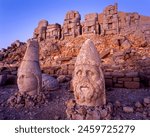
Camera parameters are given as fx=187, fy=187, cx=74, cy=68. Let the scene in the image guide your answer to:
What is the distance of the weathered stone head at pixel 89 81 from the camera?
4.62 metres

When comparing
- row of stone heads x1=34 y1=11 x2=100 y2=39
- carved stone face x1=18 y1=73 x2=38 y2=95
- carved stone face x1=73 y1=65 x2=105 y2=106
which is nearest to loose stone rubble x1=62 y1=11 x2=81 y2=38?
row of stone heads x1=34 y1=11 x2=100 y2=39

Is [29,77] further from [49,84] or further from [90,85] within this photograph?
[90,85]

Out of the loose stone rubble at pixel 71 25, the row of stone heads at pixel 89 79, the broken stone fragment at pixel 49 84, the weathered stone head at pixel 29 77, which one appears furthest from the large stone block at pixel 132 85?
the loose stone rubble at pixel 71 25

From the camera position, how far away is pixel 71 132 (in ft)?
10.9

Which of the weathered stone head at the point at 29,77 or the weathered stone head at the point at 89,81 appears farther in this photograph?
the weathered stone head at the point at 29,77

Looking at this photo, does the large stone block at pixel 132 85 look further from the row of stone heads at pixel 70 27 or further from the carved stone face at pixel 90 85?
the row of stone heads at pixel 70 27

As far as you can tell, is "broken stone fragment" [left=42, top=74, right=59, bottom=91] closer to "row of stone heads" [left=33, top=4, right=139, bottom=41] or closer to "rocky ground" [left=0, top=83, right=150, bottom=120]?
"rocky ground" [left=0, top=83, right=150, bottom=120]

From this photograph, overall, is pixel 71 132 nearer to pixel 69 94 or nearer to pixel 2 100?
pixel 69 94

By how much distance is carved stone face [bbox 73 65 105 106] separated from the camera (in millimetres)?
4609

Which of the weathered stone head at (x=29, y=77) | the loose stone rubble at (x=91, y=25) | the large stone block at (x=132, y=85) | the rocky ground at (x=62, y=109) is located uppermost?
the loose stone rubble at (x=91, y=25)

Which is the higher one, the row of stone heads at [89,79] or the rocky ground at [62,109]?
the row of stone heads at [89,79]

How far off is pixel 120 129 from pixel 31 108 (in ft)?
10.3

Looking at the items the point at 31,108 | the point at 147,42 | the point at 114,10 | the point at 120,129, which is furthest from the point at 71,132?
the point at 114,10

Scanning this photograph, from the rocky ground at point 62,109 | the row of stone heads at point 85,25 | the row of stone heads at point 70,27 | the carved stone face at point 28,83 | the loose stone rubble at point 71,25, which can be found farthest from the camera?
the loose stone rubble at point 71,25
